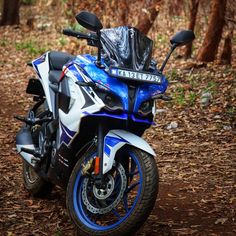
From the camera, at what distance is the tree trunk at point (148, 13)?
1042 cm

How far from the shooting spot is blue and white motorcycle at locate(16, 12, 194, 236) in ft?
12.6

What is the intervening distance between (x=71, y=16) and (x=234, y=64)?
176 inches

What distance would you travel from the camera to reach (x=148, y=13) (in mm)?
10641

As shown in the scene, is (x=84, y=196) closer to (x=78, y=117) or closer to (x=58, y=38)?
(x=78, y=117)

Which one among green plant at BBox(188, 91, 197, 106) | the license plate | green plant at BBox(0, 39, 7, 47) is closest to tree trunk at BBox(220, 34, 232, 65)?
green plant at BBox(188, 91, 197, 106)

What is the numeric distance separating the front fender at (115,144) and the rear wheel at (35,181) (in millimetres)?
1260

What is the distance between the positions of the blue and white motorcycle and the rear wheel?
58 cm

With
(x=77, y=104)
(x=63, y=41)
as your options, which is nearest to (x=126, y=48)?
(x=77, y=104)

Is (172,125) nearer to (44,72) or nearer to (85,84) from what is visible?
(44,72)

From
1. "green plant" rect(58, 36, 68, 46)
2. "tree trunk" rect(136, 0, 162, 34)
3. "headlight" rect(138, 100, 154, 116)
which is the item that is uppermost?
"tree trunk" rect(136, 0, 162, 34)

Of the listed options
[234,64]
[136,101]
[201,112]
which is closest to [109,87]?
[136,101]

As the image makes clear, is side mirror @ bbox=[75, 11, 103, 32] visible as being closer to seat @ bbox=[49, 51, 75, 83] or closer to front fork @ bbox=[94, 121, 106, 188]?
front fork @ bbox=[94, 121, 106, 188]

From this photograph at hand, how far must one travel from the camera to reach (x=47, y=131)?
15.7ft

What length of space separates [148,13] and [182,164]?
16.9ft
